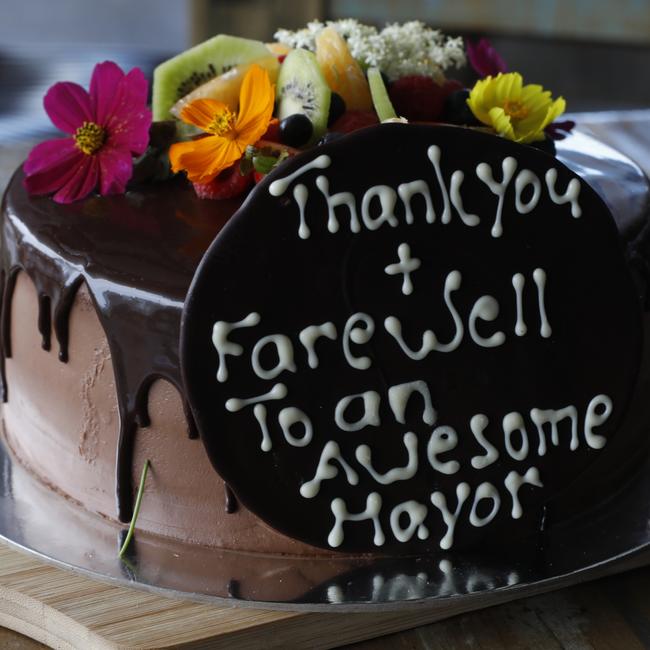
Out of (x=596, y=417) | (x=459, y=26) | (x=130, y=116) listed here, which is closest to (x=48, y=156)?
(x=130, y=116)

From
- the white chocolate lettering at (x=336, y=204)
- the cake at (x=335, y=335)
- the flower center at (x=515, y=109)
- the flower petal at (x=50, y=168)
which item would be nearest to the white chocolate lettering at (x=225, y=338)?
the cake at (x=335, y=335)

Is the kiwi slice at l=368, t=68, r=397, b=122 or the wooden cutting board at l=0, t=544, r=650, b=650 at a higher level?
the kiwi slice at l=368, t=68, r=397, b=122

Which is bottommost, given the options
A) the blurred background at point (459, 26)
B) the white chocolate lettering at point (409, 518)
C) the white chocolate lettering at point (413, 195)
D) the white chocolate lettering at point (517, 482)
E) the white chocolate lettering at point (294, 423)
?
the blurred background at point (459, 26)

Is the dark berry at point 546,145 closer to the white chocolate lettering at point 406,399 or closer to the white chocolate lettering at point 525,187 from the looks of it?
the white chocolate lettering at point 525,187

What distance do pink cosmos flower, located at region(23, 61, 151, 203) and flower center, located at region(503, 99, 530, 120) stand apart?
0.50m

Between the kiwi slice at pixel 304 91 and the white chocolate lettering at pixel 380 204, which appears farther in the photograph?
the kiwi slice at pixel 304 91

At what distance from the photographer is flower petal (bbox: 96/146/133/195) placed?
1445mm

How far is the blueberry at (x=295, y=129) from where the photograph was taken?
139cm

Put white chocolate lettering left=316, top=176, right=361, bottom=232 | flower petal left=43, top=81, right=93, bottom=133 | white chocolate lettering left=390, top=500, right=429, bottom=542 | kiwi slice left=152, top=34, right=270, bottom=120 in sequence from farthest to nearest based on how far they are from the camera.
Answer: kiwi slice left=152, top=34, right=270, bottom=120 < flower petal left=43, top=81, right=93, bottom=133 < white chocolate lettering left=390, top=500, right=429, bottom=542 < white chocolate lettering left=316, top=176, right=361, bottom=232

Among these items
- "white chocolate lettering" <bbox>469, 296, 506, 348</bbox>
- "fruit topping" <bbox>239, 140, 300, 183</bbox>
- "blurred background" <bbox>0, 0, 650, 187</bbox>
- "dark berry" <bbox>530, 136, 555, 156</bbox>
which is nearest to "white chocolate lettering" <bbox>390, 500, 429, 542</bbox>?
"white chocolate lettering" <bbox>469, 296, 506, 348</bbox>

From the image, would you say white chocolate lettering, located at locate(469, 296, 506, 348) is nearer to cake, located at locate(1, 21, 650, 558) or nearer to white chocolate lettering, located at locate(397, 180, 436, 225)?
cake, located at locate(1, 21, 650, 558)

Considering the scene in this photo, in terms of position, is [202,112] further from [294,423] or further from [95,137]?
[294,423]

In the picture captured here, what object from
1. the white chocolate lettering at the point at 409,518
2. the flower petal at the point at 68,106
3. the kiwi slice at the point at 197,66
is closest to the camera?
the white chocolate lettering at the point at 409,518

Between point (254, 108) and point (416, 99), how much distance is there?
0.28 metres
